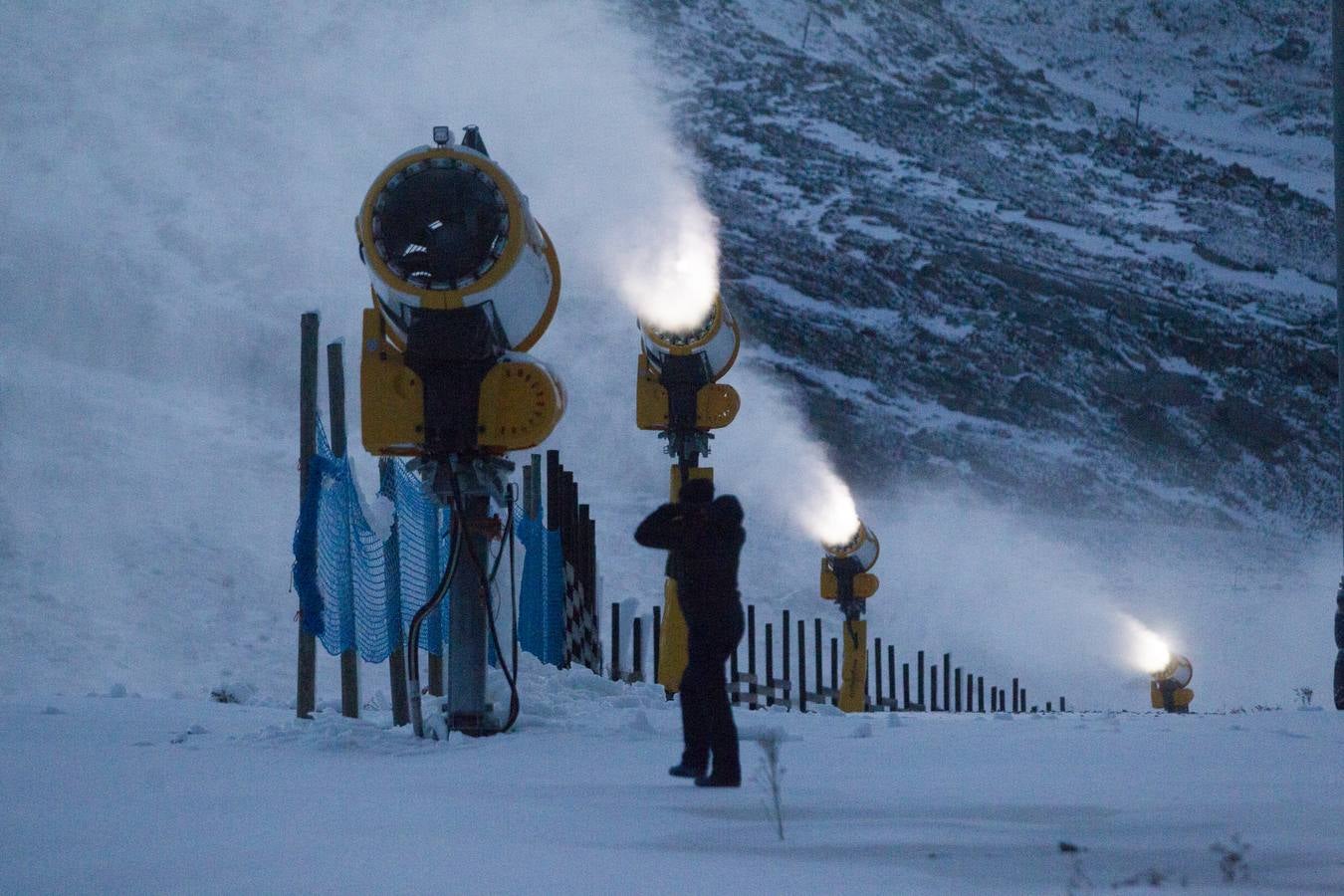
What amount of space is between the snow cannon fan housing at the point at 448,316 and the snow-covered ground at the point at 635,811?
61.9 inches

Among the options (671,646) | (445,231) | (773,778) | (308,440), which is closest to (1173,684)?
(671,646)

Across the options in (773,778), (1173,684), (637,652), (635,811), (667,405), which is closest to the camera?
(773,778)

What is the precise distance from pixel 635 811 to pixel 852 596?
1165 cm

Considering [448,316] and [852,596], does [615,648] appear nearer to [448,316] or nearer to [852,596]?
[852,596]

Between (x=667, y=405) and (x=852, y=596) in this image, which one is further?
(x=852, y=596)

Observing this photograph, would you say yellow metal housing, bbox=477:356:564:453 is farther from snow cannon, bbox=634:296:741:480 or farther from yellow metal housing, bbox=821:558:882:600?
yellow metal housing, bbox=821:558:882:600

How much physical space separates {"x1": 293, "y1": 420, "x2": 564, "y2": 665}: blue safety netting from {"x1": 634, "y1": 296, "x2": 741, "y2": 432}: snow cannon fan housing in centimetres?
203

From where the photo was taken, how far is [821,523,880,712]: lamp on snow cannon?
16156mm

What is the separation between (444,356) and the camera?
7070 mm

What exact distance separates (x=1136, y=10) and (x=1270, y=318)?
46.7 meters

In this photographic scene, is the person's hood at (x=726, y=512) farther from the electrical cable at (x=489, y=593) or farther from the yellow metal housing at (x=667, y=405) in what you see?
the yellow metal housing at (x=667, y=405)

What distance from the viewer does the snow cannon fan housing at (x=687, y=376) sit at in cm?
1154

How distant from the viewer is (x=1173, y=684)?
768 inches

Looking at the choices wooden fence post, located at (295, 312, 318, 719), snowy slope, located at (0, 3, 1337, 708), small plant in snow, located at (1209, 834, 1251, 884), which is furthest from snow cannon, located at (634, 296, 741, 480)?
small plant in snow, located at (1209, 834, 1251, 884)
